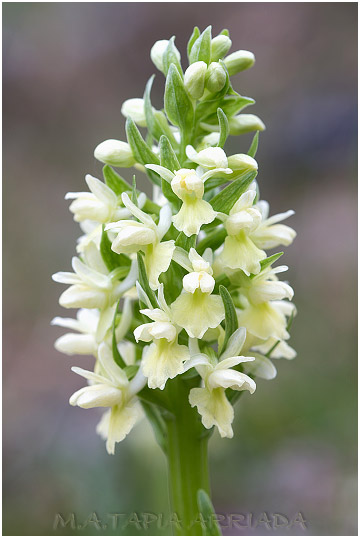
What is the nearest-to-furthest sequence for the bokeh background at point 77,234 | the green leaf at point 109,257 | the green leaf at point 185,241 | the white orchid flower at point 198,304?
the white orchid flower at point 198,304, the green leaf at point 185,241, the green leaf at point 109,257, the bokeh background at point 77,234

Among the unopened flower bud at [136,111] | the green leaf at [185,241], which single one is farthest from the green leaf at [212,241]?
the unopened flower bud at [136,111]

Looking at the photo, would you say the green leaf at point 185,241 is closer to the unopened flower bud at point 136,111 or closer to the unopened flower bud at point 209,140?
the unopened flower bud at point 209,140

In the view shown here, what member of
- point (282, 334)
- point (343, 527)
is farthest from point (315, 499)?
point (282, 334)

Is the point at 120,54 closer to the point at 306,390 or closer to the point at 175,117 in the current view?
the point at 306,390

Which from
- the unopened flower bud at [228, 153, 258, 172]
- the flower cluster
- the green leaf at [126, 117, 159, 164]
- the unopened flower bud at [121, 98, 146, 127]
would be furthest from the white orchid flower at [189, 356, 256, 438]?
the unopened flower bud at [121, 98, 146, 127]

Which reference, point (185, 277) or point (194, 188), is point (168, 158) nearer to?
point (194, 188)

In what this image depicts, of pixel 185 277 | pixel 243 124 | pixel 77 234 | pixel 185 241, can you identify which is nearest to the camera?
pixel 185 277

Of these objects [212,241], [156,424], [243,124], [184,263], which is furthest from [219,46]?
[156,424]
